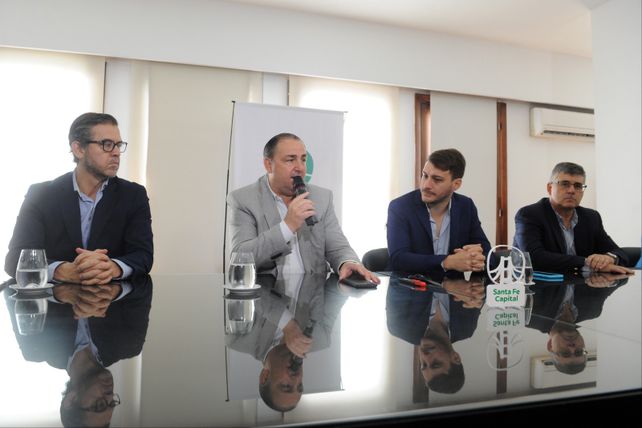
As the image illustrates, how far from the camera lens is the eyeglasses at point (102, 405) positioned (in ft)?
1.69

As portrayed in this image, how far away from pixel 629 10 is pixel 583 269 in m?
3.48

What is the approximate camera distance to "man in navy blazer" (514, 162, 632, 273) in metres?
2.81

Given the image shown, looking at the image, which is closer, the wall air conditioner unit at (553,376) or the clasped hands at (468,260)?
the wall air conditioner unit at (553,376)

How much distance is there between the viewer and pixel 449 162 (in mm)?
2648

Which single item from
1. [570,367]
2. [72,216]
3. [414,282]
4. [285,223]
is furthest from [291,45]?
[570,367]

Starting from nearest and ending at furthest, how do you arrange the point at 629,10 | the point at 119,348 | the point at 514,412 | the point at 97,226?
the point at 514,412, the point at 119,348, the point at 97,226, the point at 629,10

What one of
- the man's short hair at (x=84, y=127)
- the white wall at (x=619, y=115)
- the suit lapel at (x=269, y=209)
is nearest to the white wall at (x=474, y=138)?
the white wall at (x=619, y=115)

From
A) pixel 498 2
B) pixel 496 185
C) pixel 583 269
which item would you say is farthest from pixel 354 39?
pixel 583 269

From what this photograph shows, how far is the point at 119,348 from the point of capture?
0.79 m

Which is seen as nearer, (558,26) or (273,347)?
(273,347)

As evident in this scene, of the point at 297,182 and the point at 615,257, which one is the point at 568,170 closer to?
the point at 615,257

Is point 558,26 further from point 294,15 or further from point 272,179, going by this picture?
point 272,179

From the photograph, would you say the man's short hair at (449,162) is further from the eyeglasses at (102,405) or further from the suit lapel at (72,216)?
the eyeglasses at (102,405)

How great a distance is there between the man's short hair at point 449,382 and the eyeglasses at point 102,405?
0.38m
